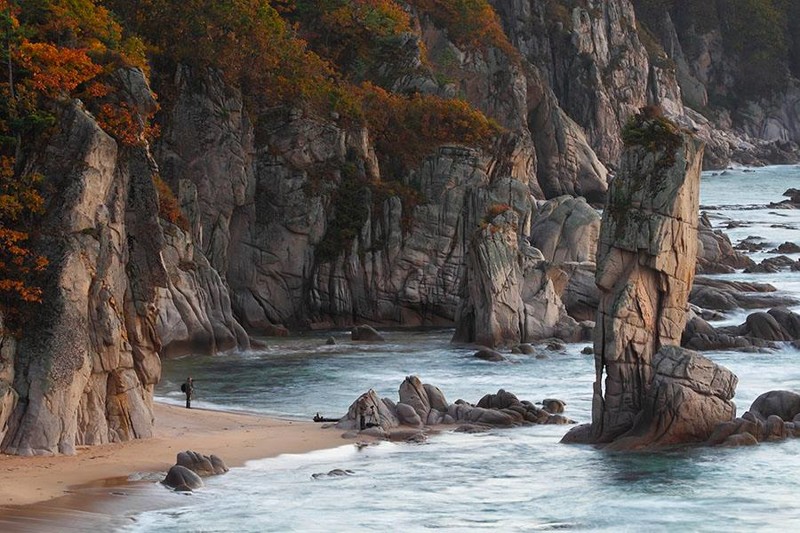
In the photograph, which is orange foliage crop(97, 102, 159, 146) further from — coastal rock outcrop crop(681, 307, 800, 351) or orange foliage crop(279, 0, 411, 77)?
orange foliage crop(279, 0, 411, 77)

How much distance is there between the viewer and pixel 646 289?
1318 inches

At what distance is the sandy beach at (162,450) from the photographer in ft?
Answer: 86.7

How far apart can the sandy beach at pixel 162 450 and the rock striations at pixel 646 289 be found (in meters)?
6.73

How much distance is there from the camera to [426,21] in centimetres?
9025

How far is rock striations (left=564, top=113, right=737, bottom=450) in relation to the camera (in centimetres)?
Answer: 3241

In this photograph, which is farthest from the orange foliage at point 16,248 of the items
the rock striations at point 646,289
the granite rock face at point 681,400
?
the granite rock face at point 681,400

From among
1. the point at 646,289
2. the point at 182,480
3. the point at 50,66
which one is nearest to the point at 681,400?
the point at 646,289

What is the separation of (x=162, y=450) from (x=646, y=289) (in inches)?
460

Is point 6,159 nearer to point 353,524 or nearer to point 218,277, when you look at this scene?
point 353,524

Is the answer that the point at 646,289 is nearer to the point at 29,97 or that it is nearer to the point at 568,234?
the point at 29,97

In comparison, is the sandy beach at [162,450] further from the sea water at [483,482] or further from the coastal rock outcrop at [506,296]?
the coastal rock outcrop at [506,296]

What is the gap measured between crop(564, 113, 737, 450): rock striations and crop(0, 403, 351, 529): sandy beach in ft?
22.1

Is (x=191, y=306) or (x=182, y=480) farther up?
(x=191, y=306)

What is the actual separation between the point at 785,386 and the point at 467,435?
500 inches
